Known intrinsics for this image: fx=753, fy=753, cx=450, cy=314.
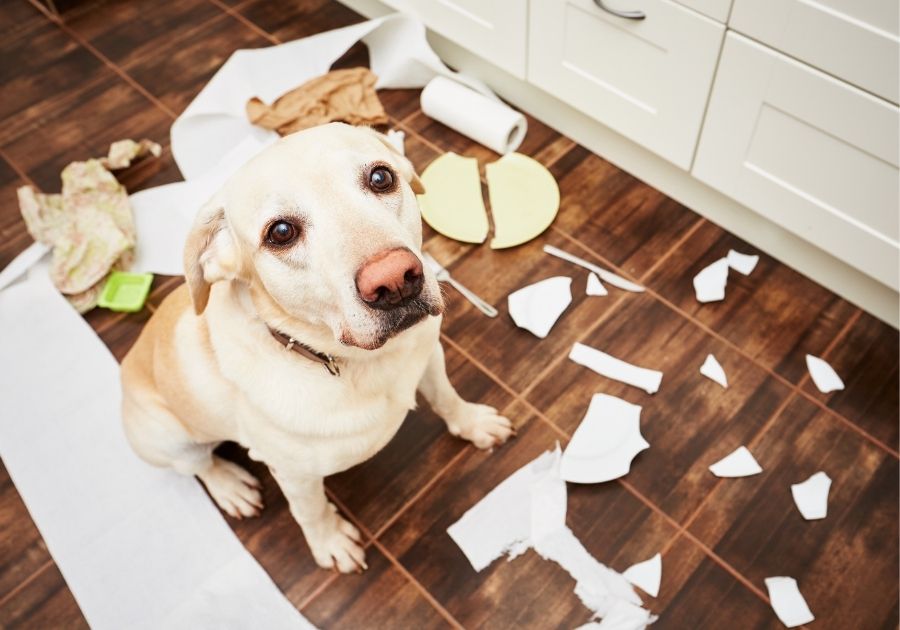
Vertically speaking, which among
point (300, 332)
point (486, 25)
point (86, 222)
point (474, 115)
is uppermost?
point (300, 332)

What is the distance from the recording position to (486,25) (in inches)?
95.4

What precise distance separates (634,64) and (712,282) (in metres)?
0.65

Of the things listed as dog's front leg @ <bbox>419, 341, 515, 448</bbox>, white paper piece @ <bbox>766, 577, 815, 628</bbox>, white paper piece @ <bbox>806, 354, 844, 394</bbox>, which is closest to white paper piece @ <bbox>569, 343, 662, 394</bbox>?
dog's front leg @ <bbox>419, 341, 515, 448</bbox>

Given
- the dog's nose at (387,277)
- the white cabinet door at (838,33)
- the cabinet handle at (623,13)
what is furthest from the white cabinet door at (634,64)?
the dog's nose at (387,277)

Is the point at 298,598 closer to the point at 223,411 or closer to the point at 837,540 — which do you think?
the point at 223,411

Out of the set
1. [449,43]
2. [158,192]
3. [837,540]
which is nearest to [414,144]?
[449,43]

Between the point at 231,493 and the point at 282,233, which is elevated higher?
the point at 282,233

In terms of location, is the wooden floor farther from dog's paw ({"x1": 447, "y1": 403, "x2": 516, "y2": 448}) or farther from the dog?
the dog

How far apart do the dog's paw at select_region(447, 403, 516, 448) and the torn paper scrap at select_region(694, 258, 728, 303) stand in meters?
0.70

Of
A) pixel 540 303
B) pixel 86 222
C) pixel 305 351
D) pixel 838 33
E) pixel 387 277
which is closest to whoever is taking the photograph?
pixel 387 277

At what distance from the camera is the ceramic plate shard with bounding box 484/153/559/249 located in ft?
7.53

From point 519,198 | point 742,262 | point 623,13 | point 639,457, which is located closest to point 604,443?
point 639,457

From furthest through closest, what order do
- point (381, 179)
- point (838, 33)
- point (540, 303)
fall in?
1. point (540, 303)
2. point (838, 33)
3. point (381, 179)

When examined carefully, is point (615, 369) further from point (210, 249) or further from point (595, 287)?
point (210, 249)
